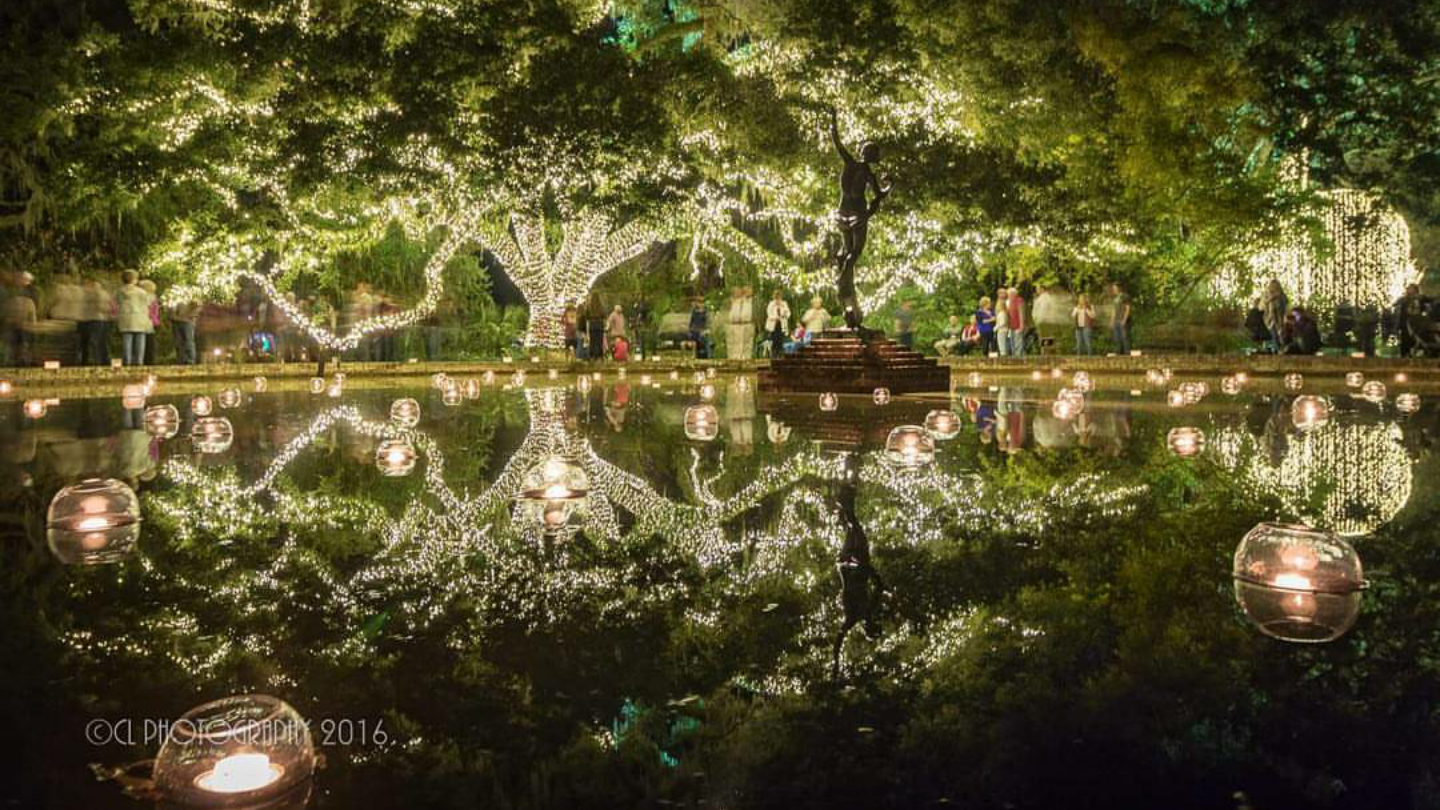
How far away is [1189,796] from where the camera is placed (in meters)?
2.34

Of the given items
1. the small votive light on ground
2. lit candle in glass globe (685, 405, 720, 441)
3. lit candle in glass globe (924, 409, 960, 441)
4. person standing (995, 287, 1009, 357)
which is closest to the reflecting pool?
lit candle in glass globe (924, 409, 960, 441)

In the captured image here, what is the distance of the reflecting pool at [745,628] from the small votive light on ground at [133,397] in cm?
611

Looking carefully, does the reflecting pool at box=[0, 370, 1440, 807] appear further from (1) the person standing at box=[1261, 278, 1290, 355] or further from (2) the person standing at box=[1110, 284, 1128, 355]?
(1) the person standing at box=[1261, 278, 1290, 355]

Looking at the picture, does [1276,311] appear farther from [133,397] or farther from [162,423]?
[162,423]

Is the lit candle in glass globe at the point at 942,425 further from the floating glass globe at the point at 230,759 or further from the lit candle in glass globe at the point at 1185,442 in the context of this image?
the floating glass globe at the point at 230,759

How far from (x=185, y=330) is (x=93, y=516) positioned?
17232 millimetres

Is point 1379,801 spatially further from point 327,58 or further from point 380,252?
point 380,252

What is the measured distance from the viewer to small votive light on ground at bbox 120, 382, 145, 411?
13.3 m

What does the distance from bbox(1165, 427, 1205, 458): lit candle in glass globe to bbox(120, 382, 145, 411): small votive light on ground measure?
35.1 ft

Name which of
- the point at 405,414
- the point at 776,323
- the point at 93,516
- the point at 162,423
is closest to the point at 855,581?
the point at 93,516

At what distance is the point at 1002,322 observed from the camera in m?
23.6

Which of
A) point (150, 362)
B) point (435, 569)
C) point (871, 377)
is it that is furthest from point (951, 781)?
point (150, 362)

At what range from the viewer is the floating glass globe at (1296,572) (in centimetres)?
381

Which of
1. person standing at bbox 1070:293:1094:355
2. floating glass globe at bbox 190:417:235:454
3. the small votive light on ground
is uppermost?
person standing at bbox 1070:293:1094:355
